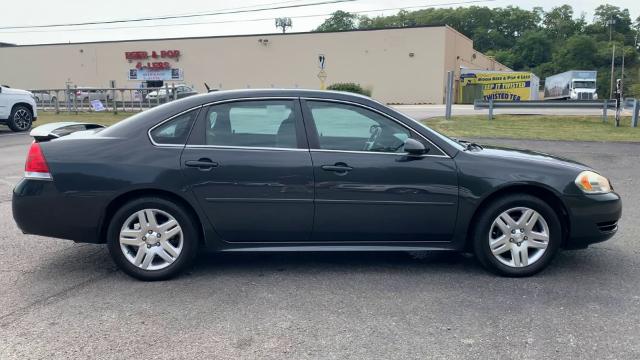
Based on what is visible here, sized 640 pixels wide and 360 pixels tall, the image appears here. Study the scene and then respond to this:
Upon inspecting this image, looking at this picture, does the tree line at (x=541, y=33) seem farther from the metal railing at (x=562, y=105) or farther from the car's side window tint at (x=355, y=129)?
the car's side window tint at (x=355, y=129)

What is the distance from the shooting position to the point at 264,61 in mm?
49000

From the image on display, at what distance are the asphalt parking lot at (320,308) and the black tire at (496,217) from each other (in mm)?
100

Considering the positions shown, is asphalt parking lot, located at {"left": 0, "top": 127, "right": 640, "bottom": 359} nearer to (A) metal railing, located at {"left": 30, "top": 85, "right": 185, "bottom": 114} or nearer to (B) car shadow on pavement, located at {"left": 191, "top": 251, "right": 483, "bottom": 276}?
(B) car shadow on pavement, located at {"left": 191, "top": 251, "right": 483, "bottom": 276}

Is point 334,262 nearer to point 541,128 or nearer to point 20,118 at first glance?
point 541,128

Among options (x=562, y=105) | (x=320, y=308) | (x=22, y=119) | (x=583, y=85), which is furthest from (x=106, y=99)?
(x=583, y=85)

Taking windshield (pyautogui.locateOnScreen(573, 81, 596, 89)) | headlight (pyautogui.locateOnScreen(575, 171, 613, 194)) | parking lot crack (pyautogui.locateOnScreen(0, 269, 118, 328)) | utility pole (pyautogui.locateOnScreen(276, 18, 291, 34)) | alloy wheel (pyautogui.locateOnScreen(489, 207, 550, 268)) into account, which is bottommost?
parking lot crack (pyautogui.locateOnScreen(0, 269, 118, 328))

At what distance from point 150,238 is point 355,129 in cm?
184

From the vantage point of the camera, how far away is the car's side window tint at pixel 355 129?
175 inches

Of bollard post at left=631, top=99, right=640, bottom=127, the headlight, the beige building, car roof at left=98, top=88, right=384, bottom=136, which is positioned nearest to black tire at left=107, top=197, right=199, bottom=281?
car roof at left=98, top=88, right=384, bottom=136

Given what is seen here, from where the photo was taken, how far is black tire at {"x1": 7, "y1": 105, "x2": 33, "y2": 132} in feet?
52.9

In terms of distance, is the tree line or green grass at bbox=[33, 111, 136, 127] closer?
green grass at bbox=[33, 111, 136, 127]

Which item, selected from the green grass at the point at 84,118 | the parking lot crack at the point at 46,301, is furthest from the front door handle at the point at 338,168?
the green grass at the point at 84,118

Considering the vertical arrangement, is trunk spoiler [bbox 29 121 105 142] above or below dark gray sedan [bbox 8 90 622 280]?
above

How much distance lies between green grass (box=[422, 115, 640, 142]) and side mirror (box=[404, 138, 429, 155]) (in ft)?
32.6
